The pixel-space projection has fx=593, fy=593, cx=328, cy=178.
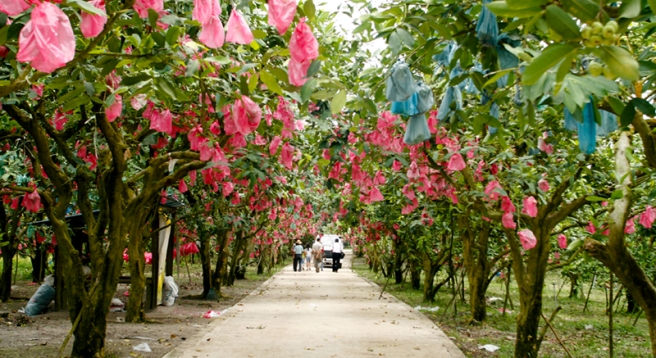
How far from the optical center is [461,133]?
714 cm

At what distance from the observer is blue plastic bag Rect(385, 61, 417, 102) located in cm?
279

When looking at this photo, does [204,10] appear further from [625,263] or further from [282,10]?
Result: [625,263]

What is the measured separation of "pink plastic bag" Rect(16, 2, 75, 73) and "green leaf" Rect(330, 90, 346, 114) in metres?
1.16

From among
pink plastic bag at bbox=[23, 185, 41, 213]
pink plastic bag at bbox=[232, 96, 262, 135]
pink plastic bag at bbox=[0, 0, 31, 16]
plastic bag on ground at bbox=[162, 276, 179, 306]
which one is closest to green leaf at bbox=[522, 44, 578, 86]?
pink plastic bag at bbox=[0, 0, 31, 16]

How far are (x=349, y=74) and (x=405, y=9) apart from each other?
3.67m

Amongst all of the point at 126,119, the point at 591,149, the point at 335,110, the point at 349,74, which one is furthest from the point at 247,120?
the point at 126,119

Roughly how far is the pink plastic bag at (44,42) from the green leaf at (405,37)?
4.45 ft

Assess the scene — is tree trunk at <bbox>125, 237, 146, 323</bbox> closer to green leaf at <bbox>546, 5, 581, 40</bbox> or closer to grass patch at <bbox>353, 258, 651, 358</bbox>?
grass patch at <bbox>353, 258, 651, 358</bbox>

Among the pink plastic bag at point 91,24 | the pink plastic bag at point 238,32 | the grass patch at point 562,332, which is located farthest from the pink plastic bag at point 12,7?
the grass patch at point 562,332

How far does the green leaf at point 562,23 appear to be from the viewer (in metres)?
1.35

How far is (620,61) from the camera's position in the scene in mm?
1322

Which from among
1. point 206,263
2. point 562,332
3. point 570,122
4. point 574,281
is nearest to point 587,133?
point 570,122

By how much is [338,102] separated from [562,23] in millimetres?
1315

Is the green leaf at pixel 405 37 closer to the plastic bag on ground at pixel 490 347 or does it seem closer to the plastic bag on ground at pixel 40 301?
the plastic bag on ground at pixel 490 347
